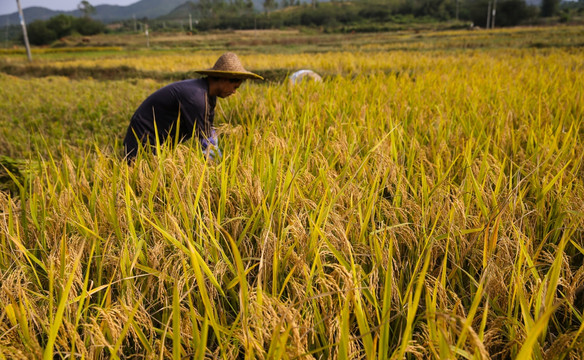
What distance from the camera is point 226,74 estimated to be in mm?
2539

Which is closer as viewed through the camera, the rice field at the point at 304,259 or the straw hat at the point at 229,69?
the rice field at the point at 304,259

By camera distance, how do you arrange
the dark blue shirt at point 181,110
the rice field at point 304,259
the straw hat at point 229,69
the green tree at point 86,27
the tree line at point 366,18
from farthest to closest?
1. the green tree at point 86,27
2. the tree line at point 366,18
3. the dark blue shirt at point 181,110
4. the straw hat at point 229,69
5. the rice field at point 304,259

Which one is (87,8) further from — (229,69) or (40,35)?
(229,69)

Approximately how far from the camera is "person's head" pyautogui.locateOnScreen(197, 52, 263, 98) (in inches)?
98.0

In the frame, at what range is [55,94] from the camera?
6965 millimetres

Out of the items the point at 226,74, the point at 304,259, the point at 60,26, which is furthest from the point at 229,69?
the point at 60,26

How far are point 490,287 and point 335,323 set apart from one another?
462 mm

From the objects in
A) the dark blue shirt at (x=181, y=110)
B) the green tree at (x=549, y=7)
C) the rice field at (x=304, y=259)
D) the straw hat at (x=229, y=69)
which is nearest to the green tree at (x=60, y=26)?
the dark blue shirt at (x=181, y=110)

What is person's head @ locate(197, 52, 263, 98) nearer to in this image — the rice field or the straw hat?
the straw hat

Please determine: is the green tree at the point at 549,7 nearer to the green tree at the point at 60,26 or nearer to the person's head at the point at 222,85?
the person's head at the point at 222,85

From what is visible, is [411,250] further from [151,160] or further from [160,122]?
[160,122]

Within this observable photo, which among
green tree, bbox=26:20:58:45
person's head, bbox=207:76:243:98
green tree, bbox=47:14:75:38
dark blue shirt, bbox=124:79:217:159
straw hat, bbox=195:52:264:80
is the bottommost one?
dark blue shirt, bbox=124:79:217:159

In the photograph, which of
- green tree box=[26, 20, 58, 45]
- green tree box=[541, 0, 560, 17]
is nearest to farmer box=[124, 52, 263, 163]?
green tree box=[26, 20, 58, 45]

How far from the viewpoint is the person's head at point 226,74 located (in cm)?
249
